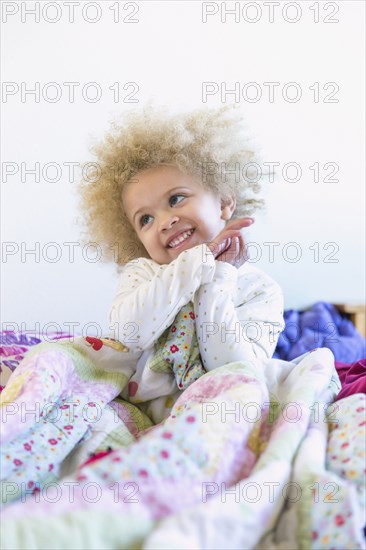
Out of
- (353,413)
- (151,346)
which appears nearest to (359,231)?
(151,346)

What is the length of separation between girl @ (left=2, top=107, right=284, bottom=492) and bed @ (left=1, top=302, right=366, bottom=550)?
1.1 inches

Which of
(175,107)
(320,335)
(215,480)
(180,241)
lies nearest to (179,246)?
(180,241)

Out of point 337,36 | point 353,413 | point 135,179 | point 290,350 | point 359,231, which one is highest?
point 337,36

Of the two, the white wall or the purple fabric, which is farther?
the white wall

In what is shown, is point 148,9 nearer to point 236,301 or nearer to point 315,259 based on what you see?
point 315,259

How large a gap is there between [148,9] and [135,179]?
1.32 meters

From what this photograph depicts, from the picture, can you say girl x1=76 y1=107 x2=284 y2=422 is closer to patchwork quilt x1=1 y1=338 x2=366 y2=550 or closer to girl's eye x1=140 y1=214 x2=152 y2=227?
girl's eye x1=140 y1=214 x2=152 y2=227

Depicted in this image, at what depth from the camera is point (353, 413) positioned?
2.45 feet

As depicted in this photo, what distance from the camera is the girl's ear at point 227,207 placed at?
4.33 ft

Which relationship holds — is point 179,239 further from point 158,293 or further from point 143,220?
point 158,293

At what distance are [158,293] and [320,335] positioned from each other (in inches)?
46.2

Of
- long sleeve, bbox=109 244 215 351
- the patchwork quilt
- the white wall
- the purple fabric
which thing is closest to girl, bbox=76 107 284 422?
long sleeve, bbox=109 244 215 351

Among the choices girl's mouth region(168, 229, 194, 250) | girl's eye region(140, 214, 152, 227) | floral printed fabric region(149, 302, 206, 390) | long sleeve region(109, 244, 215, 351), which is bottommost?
floral printed fabric region(149, 302, 206, 390)

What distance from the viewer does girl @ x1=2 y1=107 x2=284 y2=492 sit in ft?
2.78
